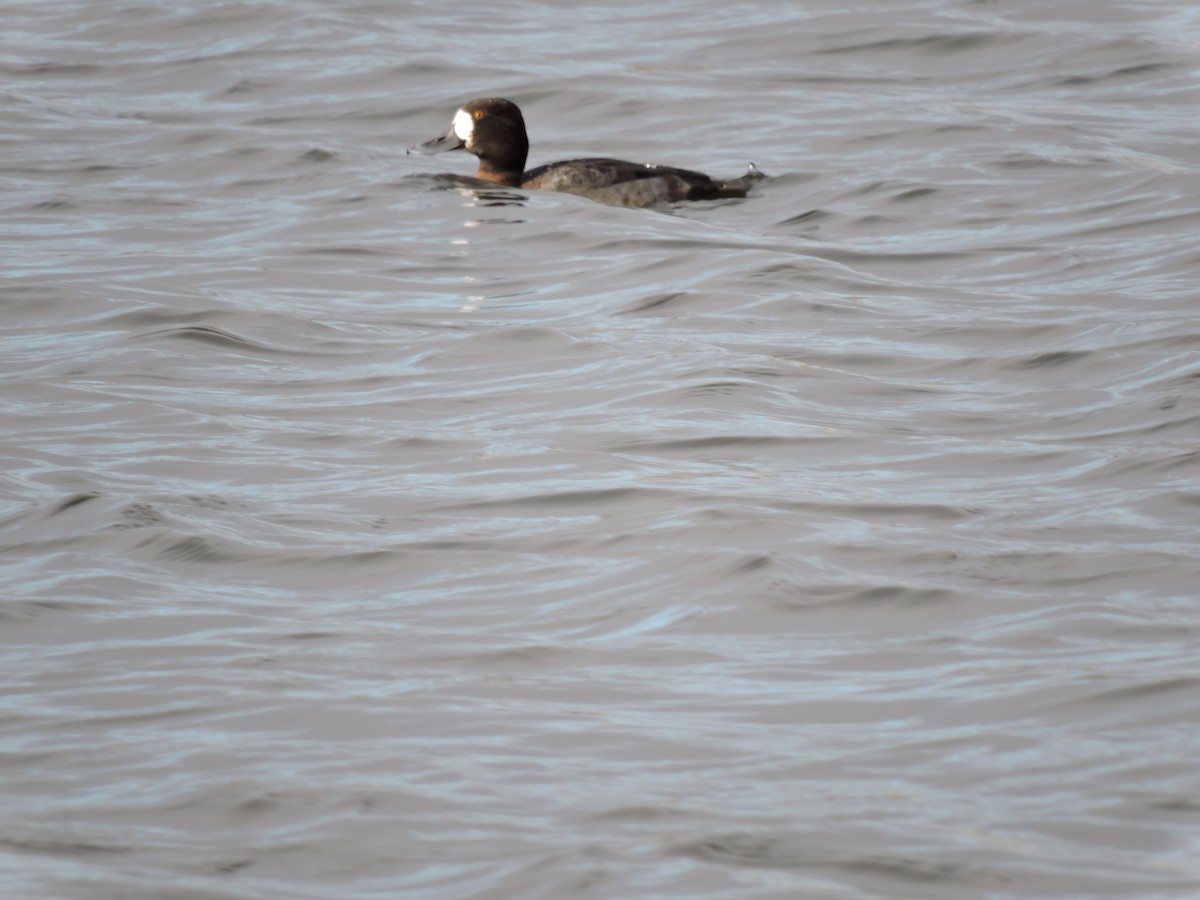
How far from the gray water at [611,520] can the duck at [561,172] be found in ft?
0.52

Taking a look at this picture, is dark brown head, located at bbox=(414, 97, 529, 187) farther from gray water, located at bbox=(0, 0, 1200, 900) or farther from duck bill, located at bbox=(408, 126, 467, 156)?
gray water, located at bbox=(0, 0, 1200, 900)

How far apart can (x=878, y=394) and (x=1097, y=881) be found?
11.9ft

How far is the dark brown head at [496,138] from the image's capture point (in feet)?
36.6

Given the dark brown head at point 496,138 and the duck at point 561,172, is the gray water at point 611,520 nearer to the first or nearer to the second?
the duck at point 561,172

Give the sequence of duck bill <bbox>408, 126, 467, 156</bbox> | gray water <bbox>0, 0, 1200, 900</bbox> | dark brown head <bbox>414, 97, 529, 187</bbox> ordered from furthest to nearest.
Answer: duck bill <bbox>408, 126, 467, 156</bbox>, dark brown head <bbox>414, 97, 529, 187</bbox>, gray water <bbox>0, 0, 1200, 900</bbox>

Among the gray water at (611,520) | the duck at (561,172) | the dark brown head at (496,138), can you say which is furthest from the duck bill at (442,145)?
the gray water at (611,520)

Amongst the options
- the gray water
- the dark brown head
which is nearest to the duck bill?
the dark brown head

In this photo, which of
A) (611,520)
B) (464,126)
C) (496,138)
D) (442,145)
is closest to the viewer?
(611,520)

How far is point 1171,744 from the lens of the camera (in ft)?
11.5

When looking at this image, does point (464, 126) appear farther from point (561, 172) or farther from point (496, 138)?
point (561, 172)

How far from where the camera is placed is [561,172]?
10547 millimetres

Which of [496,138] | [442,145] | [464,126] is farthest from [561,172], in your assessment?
[442,145]

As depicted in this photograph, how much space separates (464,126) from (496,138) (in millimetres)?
276

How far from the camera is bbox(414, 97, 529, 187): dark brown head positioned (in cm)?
1116
